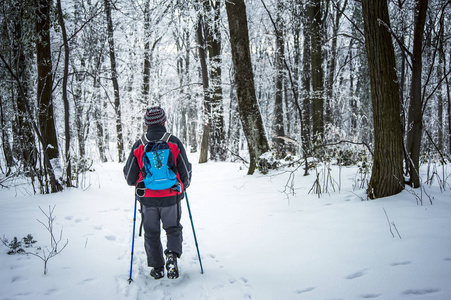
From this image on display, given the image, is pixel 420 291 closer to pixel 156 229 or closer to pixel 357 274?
pixel 357 274

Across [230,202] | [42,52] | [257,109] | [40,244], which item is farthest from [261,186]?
[42,52]

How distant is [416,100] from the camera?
12.4ft

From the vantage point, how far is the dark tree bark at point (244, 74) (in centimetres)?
668

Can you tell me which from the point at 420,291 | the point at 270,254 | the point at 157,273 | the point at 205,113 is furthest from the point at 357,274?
the point at 205,113

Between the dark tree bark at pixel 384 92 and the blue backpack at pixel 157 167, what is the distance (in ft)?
9.32

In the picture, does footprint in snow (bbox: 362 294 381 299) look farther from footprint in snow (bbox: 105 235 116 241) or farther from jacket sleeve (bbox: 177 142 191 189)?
footprint in snow (bbox: 105 235 116 241)

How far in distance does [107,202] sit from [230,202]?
8.19 feet

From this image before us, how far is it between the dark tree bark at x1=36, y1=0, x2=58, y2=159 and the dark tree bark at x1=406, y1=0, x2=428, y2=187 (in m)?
6.58

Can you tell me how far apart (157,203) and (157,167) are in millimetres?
395

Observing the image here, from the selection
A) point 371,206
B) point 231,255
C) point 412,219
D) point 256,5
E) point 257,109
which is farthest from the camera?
point 256,5

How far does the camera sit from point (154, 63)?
1720 centimetres

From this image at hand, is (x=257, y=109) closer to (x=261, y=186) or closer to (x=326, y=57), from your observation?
(x=261, y=186)

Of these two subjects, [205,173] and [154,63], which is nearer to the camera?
[205,173]

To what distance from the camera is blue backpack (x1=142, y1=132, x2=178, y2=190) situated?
8.63ft
